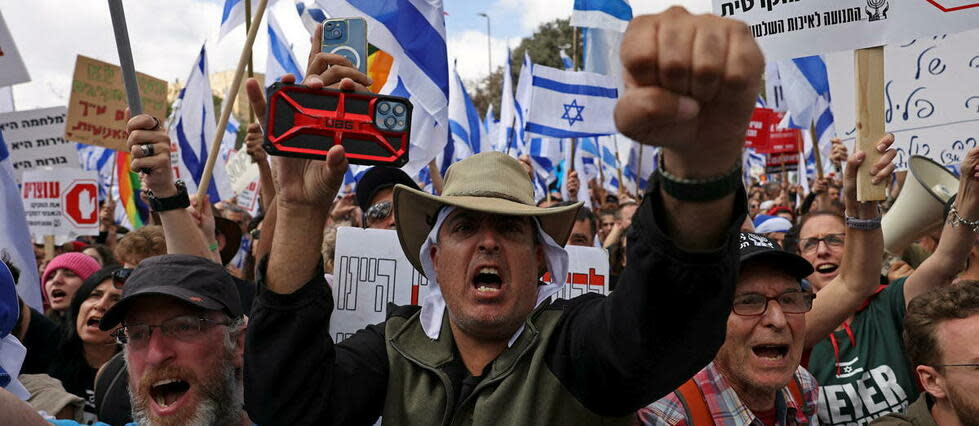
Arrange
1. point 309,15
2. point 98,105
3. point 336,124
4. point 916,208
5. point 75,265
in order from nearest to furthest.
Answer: point 336,124
point 916,208
point 75,265
point 309,15
point 98,105

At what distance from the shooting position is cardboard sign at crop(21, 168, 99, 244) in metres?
8.15

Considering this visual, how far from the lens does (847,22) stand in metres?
3.51

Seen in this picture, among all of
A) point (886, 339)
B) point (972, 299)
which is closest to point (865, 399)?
point (886, 339)

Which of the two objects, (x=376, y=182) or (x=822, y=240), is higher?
(x=376, y=182)

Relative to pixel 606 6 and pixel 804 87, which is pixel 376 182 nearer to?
pixel 606 6

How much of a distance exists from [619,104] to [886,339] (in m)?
2.60

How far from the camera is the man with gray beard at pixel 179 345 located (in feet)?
8.62

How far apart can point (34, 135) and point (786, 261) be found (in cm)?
789

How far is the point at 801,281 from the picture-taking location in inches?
113

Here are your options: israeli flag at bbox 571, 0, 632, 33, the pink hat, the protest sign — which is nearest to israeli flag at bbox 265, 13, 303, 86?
the protest sign

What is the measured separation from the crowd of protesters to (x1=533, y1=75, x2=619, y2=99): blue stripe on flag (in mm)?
5423

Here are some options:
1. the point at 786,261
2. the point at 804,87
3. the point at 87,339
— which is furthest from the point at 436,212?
the point at 804,87

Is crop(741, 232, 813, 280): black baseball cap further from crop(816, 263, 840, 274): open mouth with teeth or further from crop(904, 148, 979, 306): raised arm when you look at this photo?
crop(816, 263, 840, 274): open mouth with teeth

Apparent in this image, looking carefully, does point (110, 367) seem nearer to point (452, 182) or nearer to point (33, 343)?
point (33, 343)
